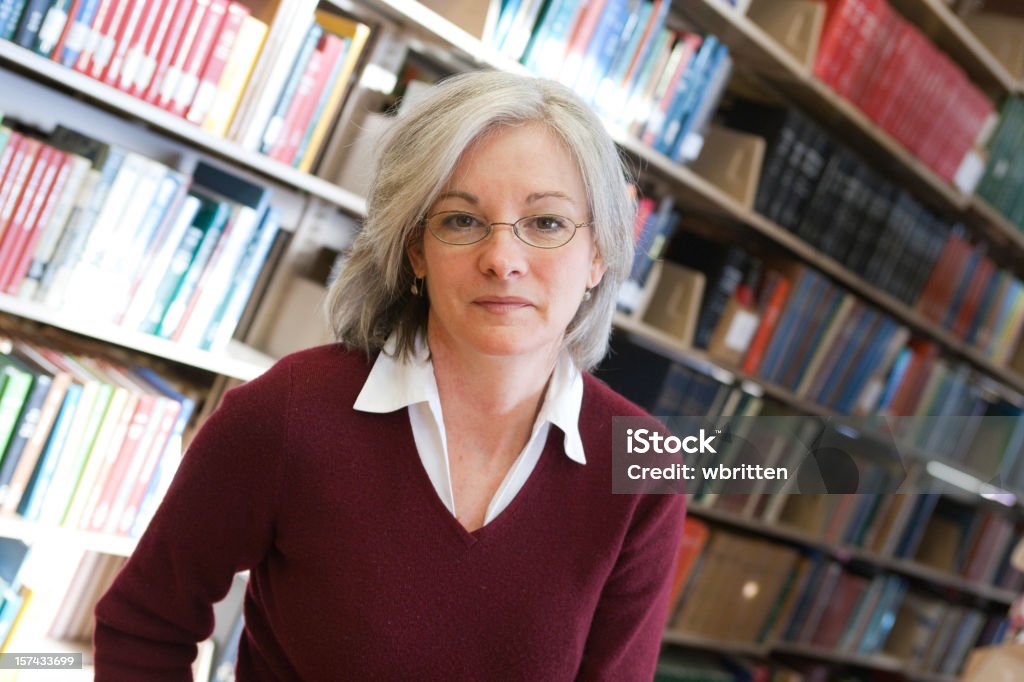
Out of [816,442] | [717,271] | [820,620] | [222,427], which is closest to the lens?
[816,442]

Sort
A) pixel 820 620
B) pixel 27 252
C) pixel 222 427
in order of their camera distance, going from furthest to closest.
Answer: pixel 820 620 < pixel 27 252 < pixel 222 427

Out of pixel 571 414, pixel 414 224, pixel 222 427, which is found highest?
pixel 414 224

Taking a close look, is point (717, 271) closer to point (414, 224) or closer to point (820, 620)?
point (820, 620)

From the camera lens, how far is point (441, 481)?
123 centimetres

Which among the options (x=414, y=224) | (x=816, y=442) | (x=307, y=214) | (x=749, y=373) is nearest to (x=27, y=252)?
(x=307, y=214)

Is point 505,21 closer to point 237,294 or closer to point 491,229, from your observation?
point 237,294

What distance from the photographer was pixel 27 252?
1.61 metres

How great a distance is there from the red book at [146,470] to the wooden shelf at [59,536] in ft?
0.08

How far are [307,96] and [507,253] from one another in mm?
843

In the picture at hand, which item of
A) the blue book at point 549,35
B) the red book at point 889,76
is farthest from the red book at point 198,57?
the red book at point 889,76

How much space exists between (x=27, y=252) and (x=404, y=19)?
34.6 inches

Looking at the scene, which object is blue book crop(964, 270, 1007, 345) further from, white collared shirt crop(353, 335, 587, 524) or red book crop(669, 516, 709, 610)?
white collared shirt crop(353, 335, 587, 524)

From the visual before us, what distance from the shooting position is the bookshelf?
5.58 ft

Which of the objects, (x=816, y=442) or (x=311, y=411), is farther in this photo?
(x=311, y=411)
